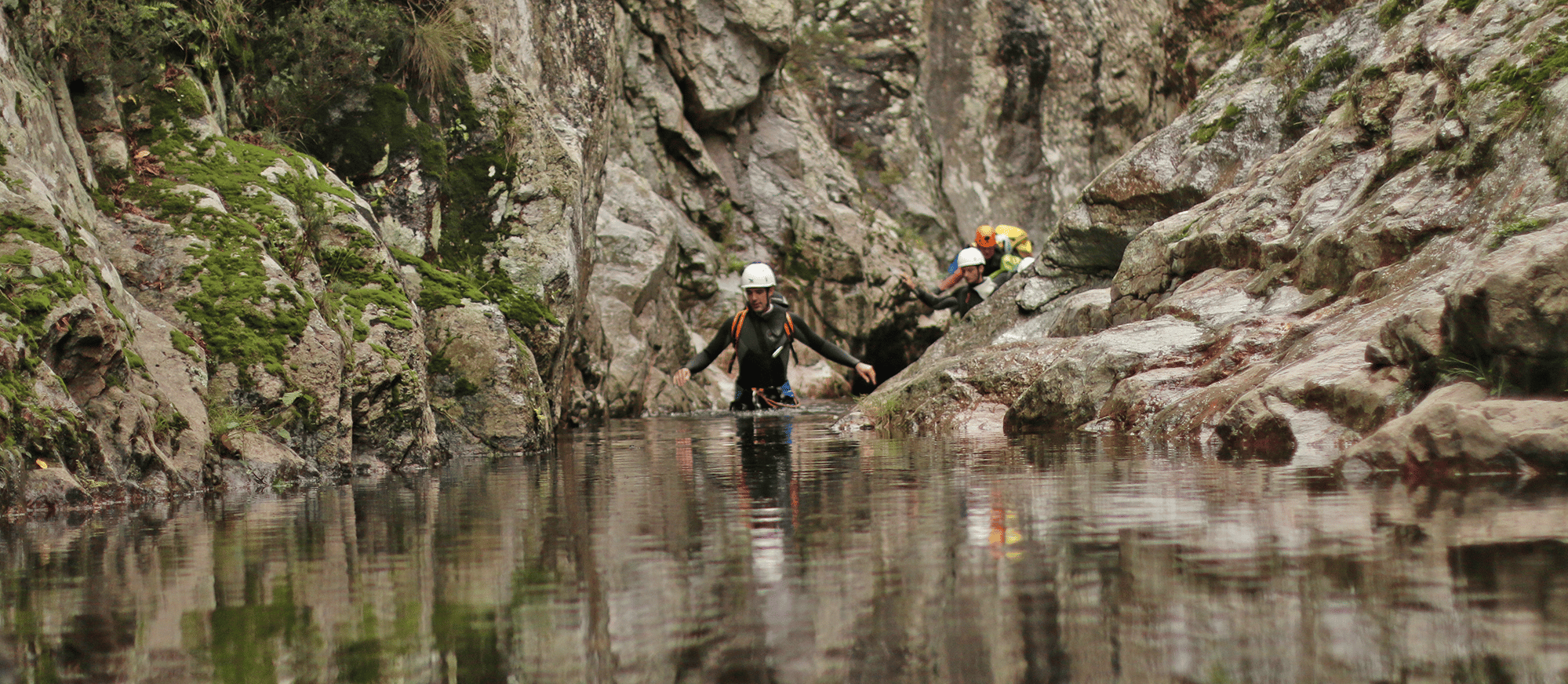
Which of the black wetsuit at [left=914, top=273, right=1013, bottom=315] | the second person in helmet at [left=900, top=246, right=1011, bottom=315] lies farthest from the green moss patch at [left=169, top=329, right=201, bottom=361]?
the second person in helmet at [left=900, top=246, right=1011, bottom=315]

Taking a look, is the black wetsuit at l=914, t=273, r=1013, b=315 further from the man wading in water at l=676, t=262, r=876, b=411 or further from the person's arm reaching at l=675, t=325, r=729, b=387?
the person's arm reaching at l=675, t=325, r=729, b=387

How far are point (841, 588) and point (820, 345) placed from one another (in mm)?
11378

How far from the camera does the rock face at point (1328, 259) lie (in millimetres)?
4809

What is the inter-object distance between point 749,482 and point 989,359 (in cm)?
489

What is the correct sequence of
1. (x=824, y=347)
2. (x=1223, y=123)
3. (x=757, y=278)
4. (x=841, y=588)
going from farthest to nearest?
(x=757, y=278) → (x=824, y=347) → (x=1223, y=123) → (x=841, y=588)

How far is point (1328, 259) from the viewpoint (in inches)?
344

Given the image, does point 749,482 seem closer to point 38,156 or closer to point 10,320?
point 10,320

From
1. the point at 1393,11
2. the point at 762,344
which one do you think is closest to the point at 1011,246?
the point at 762,344

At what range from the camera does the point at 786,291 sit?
78.2 feet

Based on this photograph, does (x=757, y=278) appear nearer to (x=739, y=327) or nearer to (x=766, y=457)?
(x=739, y=327)

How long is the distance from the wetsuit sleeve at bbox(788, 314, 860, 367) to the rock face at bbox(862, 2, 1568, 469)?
1.07m

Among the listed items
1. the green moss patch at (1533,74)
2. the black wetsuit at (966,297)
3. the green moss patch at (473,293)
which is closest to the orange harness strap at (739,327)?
the green moss patch at (473,293)

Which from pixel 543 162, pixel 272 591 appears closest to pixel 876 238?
pixel 543 162

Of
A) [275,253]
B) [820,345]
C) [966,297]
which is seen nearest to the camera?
[275,253]
